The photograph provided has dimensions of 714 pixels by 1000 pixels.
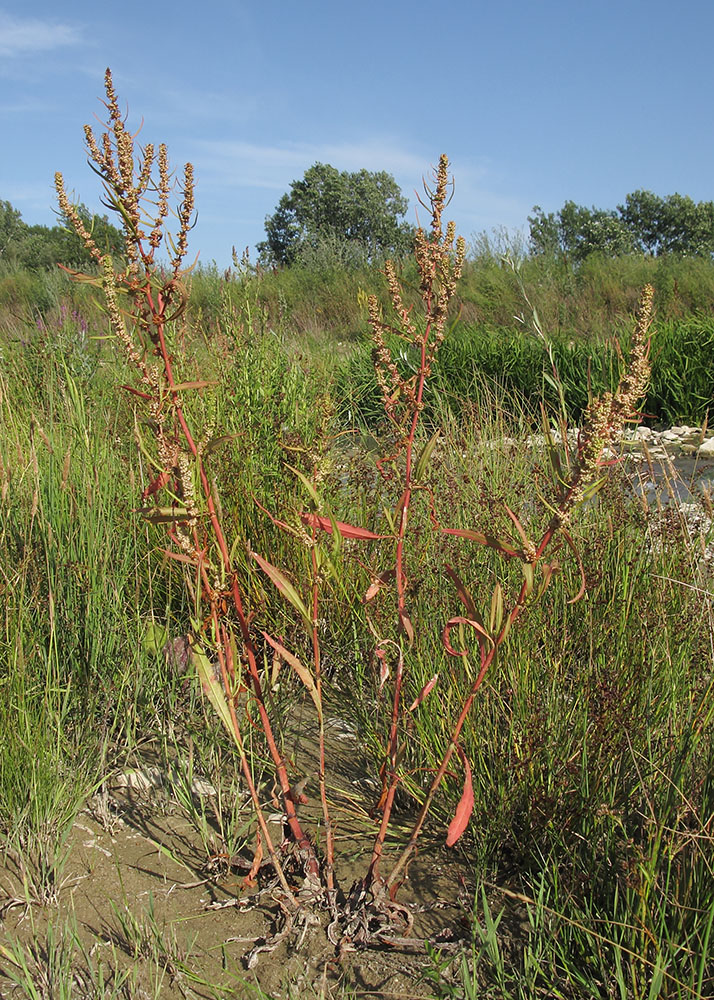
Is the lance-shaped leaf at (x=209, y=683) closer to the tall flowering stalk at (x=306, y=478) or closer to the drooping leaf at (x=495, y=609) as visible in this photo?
the tall flowering stalk at (x=306, y=478)

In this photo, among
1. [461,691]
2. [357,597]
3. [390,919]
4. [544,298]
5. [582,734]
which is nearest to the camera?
[390,919]

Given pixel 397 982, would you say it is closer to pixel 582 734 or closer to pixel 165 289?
pixel 582 734

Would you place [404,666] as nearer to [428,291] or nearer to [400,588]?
[400,588]

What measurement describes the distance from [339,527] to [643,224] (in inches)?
1570

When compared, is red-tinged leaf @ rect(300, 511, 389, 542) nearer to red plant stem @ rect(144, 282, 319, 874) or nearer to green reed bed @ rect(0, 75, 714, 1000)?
green reed bed @ rect(0, 75, 714, 1000)

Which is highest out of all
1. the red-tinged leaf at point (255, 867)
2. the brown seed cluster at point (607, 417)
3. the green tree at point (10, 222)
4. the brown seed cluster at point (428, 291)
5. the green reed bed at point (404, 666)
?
the green tree at point (10, 222)

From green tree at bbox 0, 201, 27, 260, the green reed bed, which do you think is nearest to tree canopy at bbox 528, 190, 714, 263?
green tree at bbox 0, 201, 27, 260

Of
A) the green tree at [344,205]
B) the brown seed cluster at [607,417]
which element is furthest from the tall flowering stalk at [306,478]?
the green tree at [344,205]

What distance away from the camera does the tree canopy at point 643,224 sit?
33875 millimetres

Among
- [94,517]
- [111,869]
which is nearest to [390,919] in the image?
[111,869]

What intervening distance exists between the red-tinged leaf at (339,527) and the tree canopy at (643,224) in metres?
33.6

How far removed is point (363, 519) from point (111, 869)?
4.76 ft

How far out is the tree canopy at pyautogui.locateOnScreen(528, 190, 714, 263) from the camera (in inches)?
1334

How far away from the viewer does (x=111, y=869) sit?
1.86 metres
